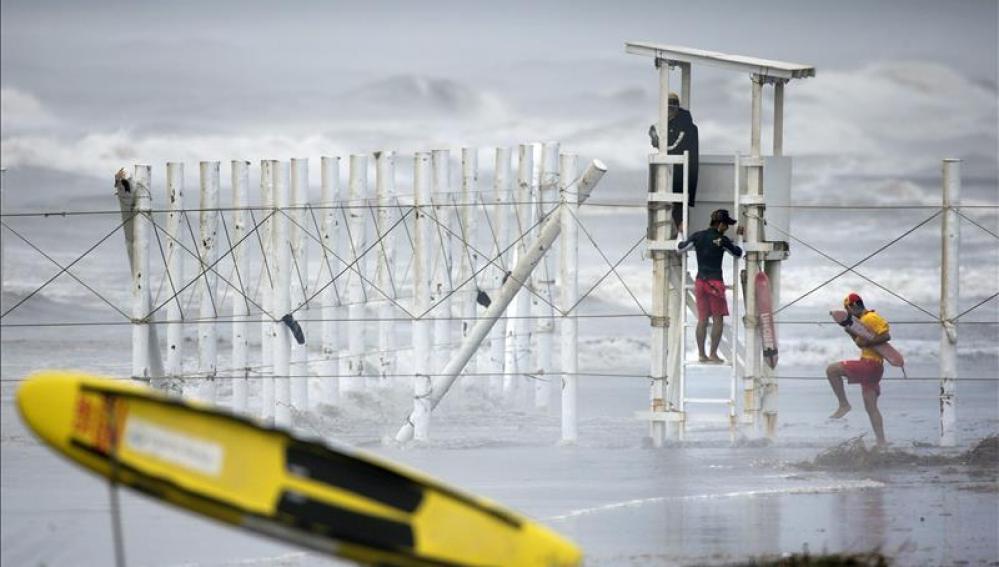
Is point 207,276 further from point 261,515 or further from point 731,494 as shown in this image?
point 261,515

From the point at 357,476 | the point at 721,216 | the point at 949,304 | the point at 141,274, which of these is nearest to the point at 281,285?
the point at 141,274

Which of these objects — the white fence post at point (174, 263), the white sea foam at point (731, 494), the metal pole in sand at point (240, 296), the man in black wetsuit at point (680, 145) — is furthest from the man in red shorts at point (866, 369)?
the white fence post at point (174, 263)

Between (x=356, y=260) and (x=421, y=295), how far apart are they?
1.06 metres

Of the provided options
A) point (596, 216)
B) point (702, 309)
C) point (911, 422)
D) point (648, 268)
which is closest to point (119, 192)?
point (702, 309)

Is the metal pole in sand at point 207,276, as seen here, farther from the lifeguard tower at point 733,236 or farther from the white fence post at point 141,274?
the lifeguard tower at point 733,236

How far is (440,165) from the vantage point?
24.0 m

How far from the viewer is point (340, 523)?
36.3 feet

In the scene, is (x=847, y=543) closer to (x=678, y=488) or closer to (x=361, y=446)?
(x=678, y=488)

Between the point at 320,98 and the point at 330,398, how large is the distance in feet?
161

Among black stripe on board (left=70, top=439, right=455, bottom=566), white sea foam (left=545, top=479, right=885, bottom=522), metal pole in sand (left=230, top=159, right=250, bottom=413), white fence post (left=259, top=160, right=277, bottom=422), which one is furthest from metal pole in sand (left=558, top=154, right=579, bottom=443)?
black stripe on board (left=70, top=439, right=455, bottom=566)

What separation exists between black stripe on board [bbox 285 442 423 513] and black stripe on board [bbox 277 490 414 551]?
128 mm

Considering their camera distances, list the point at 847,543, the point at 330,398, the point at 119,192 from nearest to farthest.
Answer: the point at 847,543 < the point at 119,192 < the point at 330,398

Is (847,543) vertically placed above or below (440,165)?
below

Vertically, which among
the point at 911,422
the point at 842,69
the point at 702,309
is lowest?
the point at 911,422
